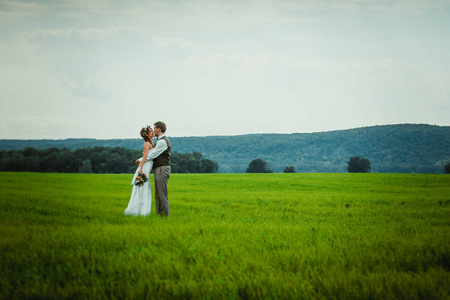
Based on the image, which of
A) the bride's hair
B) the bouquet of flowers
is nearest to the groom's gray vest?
the bouquet of flowers

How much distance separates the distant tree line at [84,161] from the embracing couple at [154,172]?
658cm

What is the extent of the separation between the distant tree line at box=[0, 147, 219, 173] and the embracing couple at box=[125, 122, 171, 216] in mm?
6583

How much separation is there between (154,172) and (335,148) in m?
140

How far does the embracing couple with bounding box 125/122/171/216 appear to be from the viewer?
35.3ft

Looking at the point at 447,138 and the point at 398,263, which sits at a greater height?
the point at 447,138

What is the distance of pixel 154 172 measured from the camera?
Result: 1098cm

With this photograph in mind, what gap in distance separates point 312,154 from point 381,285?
142 meters

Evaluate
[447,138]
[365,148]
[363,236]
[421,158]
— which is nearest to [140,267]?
[363,236]

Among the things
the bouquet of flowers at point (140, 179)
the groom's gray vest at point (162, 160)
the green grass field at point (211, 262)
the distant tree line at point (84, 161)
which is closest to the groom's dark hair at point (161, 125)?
the groom's gray vest at point (162, 160)

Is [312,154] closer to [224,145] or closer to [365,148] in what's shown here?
[365,148]

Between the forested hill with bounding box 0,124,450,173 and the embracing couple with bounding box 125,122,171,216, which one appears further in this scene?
the forested hill with bounding box 0,124,450,173

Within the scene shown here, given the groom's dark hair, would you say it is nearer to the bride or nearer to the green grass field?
the bride

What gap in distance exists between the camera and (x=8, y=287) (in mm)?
4363

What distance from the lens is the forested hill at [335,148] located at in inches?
4161
